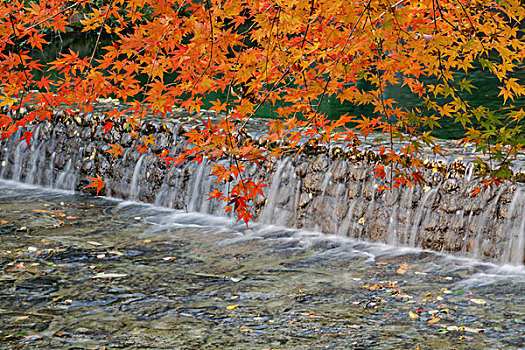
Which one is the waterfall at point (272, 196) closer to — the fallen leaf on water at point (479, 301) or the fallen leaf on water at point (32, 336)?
the fallen leaf on water at point (479, 301)

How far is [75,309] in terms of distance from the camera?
16.5 ft

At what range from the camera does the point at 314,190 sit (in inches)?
296

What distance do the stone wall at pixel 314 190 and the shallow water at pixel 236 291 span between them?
22 centimetres

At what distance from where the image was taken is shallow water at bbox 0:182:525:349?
4.51 metres

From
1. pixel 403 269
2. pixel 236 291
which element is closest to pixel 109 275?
pixel 236 291

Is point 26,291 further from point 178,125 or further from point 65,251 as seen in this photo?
point 178,125

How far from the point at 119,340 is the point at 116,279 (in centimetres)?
130

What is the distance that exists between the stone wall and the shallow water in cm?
22

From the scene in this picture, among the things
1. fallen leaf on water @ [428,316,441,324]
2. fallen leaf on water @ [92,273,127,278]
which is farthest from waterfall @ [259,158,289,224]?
fallen leaf on water @ [428,316,441,324]

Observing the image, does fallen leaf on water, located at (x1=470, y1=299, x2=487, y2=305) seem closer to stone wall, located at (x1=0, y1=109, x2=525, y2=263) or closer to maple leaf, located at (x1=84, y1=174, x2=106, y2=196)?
stone wall, located at (x1=0, y1=109, x2=525, y2=263)

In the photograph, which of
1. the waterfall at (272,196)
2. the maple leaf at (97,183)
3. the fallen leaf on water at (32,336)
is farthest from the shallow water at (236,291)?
the maple leaf at (97,183)

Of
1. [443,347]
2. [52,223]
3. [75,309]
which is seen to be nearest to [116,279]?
[75,309]

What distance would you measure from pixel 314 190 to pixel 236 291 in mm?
2381

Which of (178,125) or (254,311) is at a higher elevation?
(178,125)
